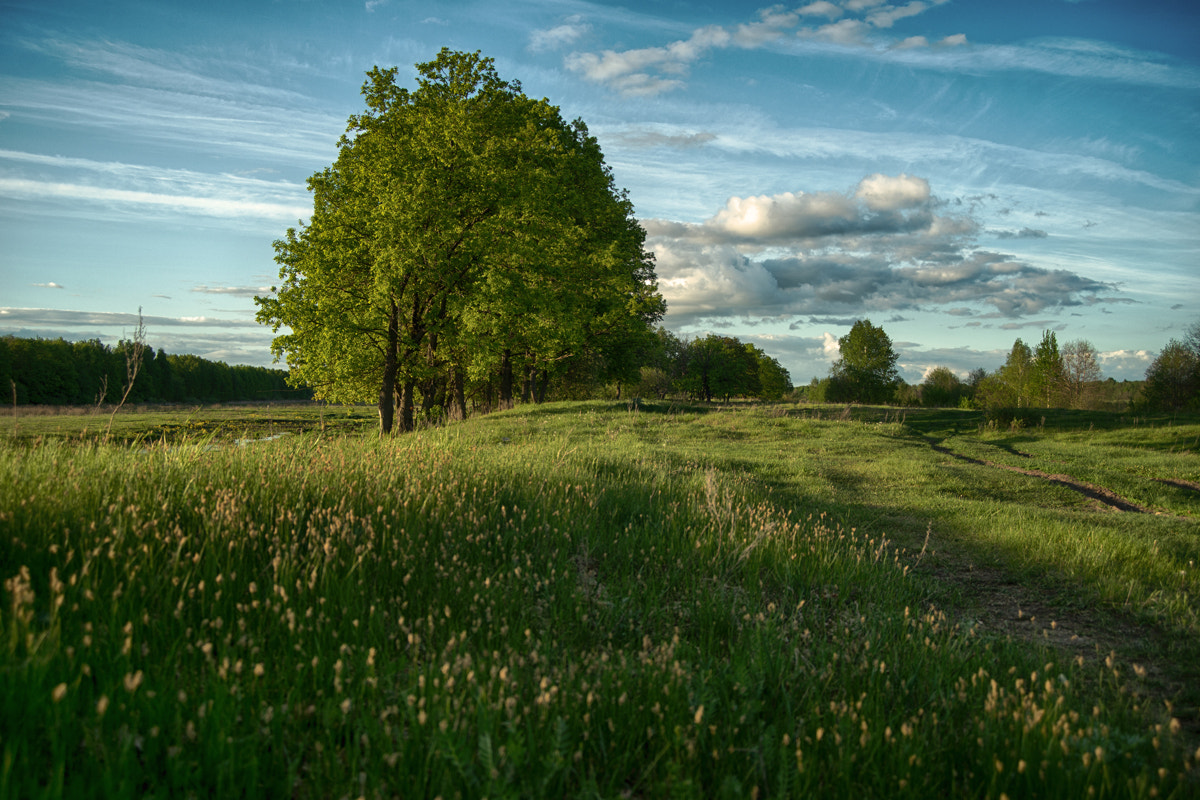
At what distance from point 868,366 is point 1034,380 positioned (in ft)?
61.4

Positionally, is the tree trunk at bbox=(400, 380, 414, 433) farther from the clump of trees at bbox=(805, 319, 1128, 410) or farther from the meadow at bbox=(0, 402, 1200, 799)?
the clump of trees at bbox=(805, 319, 1128, 410)

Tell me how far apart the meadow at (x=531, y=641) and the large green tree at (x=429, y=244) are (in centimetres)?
1317

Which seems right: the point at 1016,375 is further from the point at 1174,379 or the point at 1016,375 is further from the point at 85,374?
the point at 85,374

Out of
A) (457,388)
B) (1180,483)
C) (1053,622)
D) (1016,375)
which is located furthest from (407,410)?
(1016,375)

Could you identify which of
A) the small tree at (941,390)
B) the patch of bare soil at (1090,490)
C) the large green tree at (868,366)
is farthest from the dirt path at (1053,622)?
the small tree at (941,390)

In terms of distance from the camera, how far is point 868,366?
65438 mm

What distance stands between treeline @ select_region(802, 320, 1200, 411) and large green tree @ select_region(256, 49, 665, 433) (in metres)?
46.7

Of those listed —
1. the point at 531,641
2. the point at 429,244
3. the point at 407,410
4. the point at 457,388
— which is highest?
the point at 429,244

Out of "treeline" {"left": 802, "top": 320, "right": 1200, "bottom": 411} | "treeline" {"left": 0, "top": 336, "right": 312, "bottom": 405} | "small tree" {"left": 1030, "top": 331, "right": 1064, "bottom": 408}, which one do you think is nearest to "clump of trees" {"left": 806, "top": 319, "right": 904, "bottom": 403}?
"treeline" {"left": 802, "top": 320, "right": 1200, "bottom": 411}

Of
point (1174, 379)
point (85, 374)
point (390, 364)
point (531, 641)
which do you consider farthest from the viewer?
point (85, 374)

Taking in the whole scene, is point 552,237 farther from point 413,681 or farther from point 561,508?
point 413,681

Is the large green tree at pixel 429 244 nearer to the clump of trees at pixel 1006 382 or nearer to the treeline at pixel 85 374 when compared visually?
the treeline at pixel 85 374

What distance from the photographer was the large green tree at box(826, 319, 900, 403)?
65.4 m

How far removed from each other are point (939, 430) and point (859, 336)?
122 feet
